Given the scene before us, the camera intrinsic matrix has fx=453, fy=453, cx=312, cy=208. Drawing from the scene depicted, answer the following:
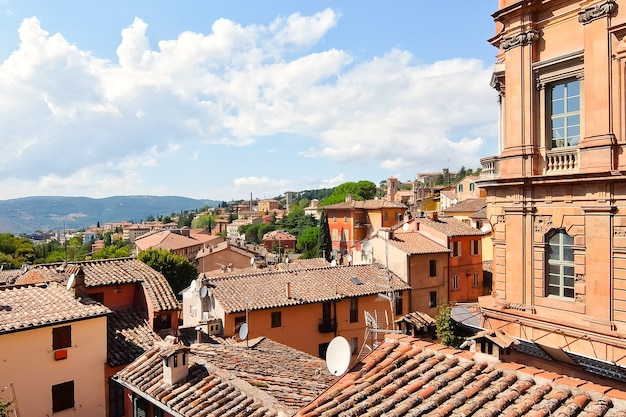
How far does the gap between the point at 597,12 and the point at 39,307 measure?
18950 millimetres

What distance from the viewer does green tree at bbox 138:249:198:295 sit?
45938mm

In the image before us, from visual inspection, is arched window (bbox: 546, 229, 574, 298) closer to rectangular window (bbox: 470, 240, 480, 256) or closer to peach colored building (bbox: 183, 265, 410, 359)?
peach colored building (bbox: 183, 265, 410, 359)

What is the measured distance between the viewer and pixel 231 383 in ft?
32.1

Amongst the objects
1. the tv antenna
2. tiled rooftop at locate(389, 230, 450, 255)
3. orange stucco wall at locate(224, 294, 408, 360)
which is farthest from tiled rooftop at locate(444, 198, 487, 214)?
the tv antenna

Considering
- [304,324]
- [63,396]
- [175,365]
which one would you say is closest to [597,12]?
[175,365]

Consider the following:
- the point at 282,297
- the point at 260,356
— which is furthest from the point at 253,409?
the point at 282,297

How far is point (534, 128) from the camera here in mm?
13430

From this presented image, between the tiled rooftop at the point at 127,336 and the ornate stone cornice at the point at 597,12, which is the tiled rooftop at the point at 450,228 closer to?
the ornate stone cornice at the point at 597,12

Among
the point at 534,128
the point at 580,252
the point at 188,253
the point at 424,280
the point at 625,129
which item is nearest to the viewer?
the point at 625,129

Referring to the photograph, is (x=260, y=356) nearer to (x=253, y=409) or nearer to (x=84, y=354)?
(x=253, y=409)

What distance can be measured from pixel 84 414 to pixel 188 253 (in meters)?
71.0

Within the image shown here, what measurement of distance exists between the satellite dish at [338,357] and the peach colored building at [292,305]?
1300 centimetres

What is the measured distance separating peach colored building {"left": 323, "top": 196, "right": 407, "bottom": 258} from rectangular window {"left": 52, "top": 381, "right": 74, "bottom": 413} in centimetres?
4950

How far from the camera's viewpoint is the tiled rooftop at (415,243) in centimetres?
2908
